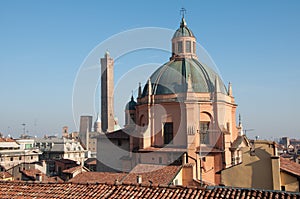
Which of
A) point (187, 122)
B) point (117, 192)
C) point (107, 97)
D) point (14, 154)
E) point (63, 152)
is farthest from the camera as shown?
point (107, 97)

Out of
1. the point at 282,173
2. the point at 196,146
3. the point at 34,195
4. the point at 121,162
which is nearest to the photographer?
the point at 34,195

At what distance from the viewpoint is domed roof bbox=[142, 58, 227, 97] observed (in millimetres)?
28906

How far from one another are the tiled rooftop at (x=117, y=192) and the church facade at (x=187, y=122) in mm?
15267

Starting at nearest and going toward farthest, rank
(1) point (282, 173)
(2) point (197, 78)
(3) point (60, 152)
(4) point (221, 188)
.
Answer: (4) point (221, 188), (1) point (282, 173), (2) point (197, 78), (3) point (60, 152)

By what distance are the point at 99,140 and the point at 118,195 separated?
27.0 metres

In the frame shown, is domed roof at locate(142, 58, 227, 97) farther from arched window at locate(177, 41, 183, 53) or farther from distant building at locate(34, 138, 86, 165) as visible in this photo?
distant building at locate(34, 138, 86, 165)

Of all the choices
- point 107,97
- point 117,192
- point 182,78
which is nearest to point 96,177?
point 182,78

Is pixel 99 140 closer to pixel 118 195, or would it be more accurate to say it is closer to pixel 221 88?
pixel 221 88

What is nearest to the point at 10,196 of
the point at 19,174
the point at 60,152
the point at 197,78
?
the point at 197,78

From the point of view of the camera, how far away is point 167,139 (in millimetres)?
28719

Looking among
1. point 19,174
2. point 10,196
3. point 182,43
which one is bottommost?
point 19,174

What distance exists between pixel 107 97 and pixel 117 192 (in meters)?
76.8

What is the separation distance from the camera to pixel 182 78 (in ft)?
96.3

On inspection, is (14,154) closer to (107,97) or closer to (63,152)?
(63,152)
